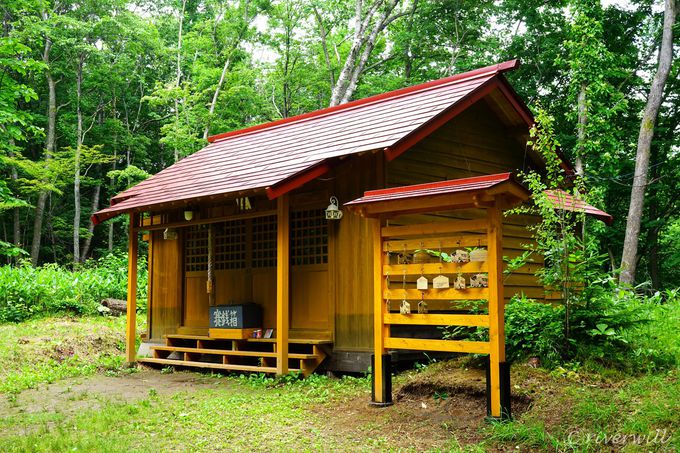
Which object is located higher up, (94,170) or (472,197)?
(94,170)

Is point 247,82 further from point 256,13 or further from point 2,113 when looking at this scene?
point 2,113

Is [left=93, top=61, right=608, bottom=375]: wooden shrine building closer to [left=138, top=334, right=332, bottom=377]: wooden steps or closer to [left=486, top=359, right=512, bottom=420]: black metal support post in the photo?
[left=138, top=334, right=332, bottom=377]: wooden steps

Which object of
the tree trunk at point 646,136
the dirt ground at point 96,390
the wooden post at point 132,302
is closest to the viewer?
the dirt ground at point 96,390

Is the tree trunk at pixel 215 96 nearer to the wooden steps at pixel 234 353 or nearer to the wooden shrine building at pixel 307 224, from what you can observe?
the wooden shrine building at pixel 307 224

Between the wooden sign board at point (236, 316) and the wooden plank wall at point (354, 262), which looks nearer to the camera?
the wooden plank wall at point (354, 262)

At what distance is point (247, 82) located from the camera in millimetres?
28109

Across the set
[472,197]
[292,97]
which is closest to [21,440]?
[472,197]

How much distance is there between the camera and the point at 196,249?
12.2m

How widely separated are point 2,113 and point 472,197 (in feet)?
32.8

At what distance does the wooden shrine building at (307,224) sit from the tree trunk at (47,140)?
15.3 m

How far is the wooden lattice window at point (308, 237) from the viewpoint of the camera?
33.2 feet

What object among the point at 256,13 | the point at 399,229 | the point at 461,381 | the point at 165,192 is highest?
the point at 256,13

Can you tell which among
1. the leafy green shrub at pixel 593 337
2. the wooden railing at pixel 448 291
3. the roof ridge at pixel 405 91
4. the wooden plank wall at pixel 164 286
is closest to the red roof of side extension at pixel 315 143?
the roof ridge at pixel 405 91

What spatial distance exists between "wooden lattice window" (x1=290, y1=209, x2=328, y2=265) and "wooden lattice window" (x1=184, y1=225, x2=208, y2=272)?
2.29 m
